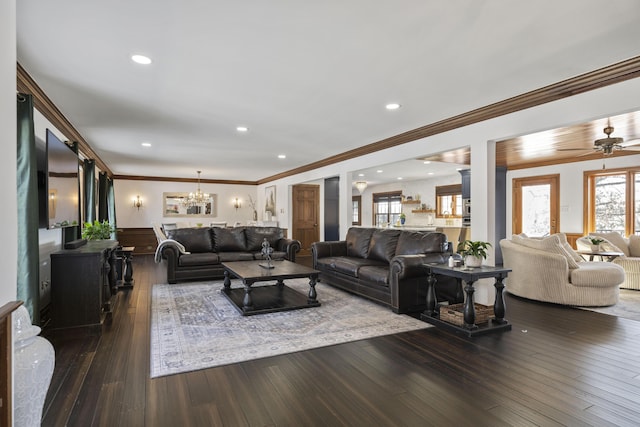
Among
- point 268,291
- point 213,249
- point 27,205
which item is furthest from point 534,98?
point 213,249

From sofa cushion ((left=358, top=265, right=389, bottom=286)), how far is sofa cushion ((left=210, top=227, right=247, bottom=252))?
3.20 m

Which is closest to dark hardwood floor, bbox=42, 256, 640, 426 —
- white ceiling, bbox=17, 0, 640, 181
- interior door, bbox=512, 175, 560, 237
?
white ceiling, bbox=17, 0, 640, 181

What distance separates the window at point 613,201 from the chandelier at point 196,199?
33.4 ft

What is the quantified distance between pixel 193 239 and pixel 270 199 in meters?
5.08

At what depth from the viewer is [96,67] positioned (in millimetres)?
3227

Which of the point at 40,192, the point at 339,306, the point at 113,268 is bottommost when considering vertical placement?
the point at 339,306

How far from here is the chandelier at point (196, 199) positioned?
11383 millimetres

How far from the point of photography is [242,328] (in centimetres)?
367

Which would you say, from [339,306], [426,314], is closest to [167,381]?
[339,306]

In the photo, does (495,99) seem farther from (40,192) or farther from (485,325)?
(40,192)

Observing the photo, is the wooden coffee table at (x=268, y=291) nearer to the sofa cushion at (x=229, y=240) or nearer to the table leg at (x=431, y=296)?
the table leg at (x=431, y=296)

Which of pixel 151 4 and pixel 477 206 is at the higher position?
pixel 151 4

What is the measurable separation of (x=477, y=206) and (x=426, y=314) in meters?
1.55

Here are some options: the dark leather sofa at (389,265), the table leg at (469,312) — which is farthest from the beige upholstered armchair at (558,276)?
the table leg at (469,312)
